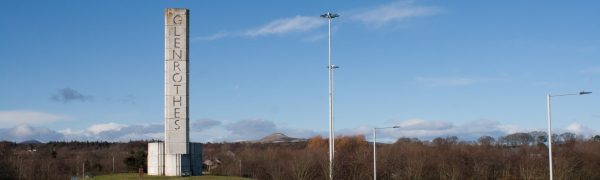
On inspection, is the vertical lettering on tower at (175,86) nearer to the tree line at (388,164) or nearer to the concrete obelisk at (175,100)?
the concrete obelisk at (175,100)

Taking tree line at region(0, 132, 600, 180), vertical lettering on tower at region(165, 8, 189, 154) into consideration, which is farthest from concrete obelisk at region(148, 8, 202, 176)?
A: tree line at region(0, 132, 600, 180)

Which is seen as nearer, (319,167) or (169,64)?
(169,64)

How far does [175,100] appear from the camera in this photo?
191ft

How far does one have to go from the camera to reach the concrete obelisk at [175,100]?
58.3m

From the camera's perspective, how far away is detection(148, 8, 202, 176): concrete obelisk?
58.3 metres

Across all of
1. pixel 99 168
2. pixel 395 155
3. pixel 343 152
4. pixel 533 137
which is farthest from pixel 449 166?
pixel 533 137

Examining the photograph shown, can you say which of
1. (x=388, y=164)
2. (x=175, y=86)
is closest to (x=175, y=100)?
(x=175, y=86)

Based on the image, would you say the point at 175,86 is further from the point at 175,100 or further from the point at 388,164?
the point at 388,164

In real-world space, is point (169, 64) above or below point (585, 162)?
above

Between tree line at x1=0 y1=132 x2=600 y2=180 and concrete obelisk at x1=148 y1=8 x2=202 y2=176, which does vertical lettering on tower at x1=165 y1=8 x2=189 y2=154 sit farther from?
tree line at x1=0 y1=132 x2=600 y2=180

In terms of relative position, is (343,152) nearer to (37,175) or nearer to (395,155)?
(395,155)

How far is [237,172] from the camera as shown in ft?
321

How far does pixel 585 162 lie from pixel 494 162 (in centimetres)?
1121

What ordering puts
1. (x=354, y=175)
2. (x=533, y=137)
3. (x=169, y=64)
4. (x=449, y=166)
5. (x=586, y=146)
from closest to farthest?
(x=169, y=64)
(x=354, y=175)
(x=449, y=166)
(x=586, y=146)
(x=533, y=137)
